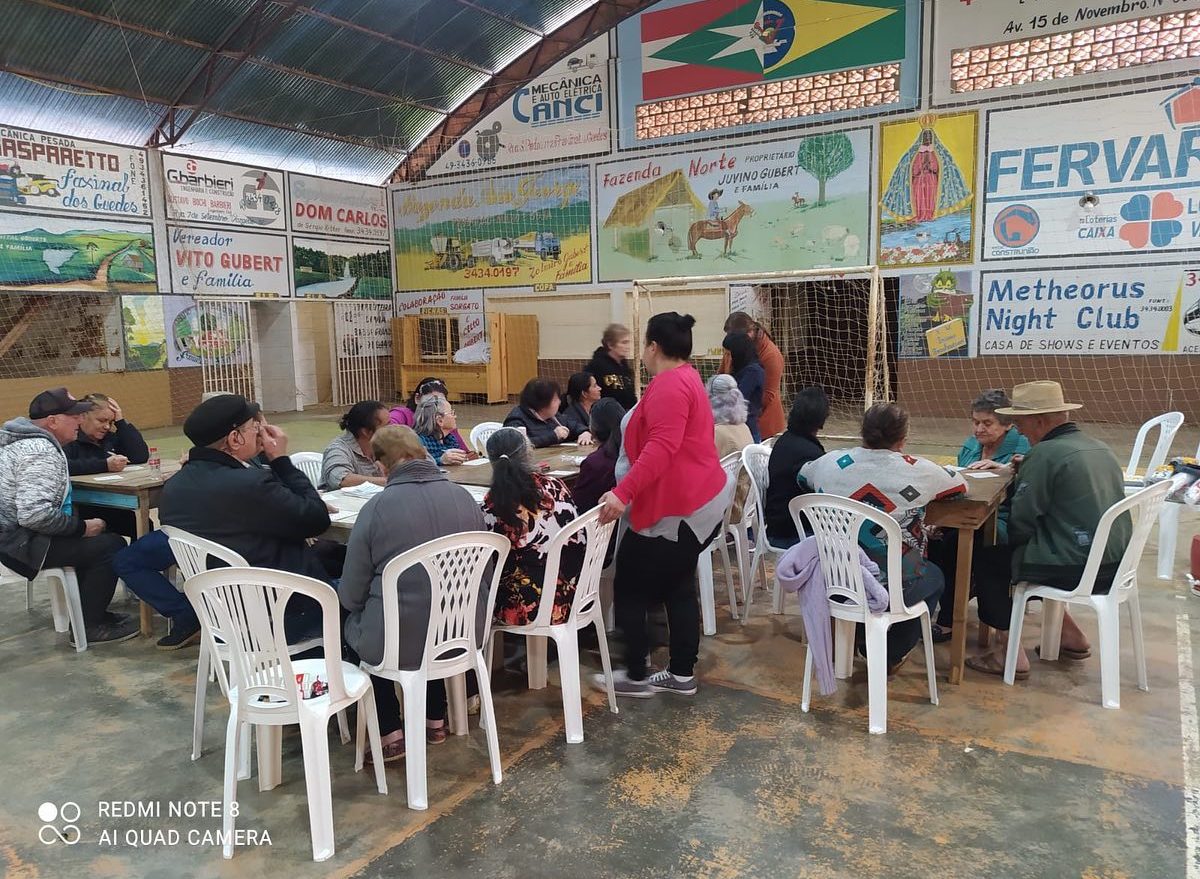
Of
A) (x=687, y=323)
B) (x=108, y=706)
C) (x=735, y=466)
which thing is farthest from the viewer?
(x=735, y=466)

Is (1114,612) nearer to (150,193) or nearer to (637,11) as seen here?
(637,11)

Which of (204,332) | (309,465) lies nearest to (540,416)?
(309,465)

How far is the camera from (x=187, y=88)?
1177cm

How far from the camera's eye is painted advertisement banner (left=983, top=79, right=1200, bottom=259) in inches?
367

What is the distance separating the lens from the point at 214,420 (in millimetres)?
2824

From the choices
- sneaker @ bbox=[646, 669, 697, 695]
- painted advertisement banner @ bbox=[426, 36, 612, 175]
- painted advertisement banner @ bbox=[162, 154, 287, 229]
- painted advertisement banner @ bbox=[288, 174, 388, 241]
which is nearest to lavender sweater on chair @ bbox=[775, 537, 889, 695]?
sneaker @ bbox=[646, 669, 697, 695]

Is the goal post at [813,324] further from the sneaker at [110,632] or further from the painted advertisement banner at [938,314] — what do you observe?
the sneaker at [110,632]

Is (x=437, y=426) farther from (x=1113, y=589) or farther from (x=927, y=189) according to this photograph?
(x=927, y=189)

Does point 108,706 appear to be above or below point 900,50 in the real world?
below

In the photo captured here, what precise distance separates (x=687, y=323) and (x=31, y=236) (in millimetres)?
10916

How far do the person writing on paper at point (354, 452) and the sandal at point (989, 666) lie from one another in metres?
2.76

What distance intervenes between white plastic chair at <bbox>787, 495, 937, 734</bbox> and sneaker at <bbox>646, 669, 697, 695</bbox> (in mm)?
427

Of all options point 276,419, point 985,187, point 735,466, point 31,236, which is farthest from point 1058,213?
point 31,236

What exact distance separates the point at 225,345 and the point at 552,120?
645cm
